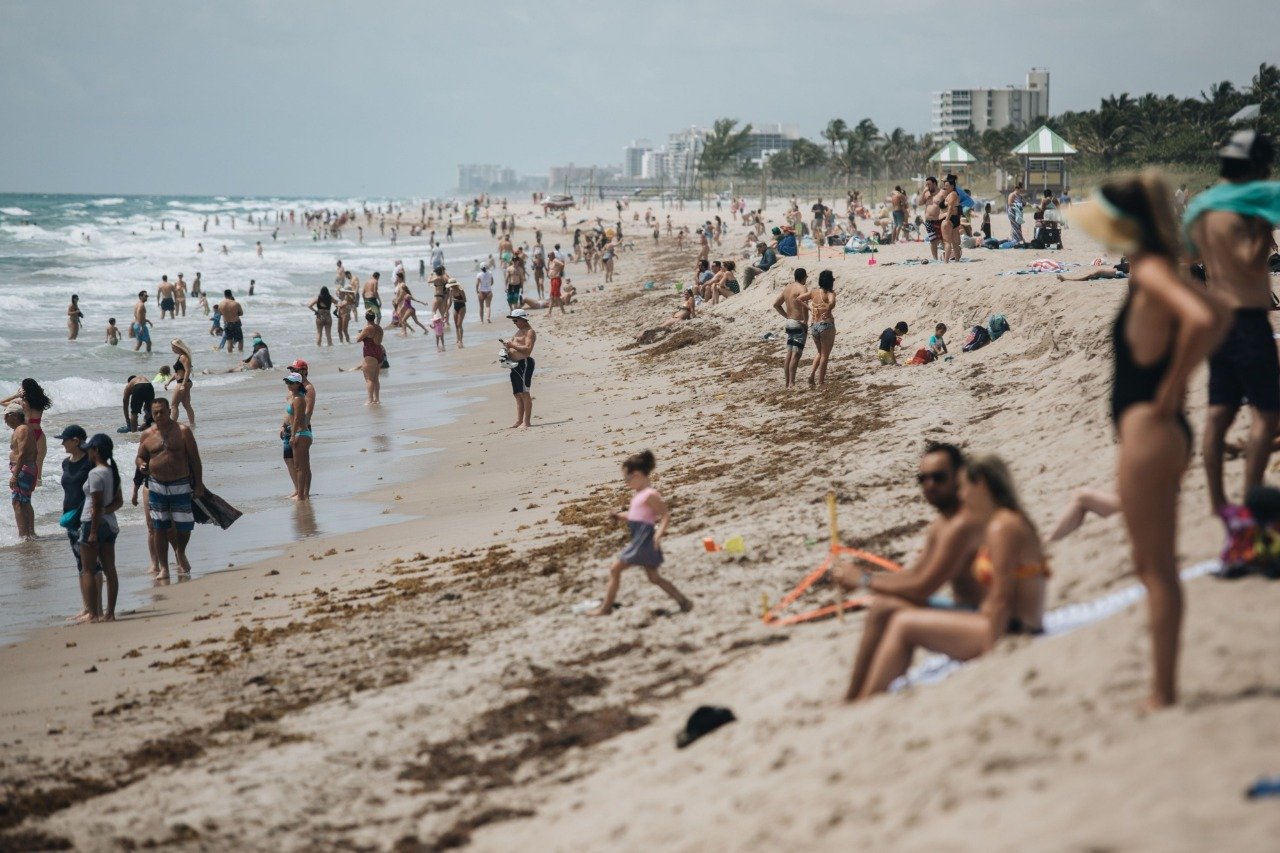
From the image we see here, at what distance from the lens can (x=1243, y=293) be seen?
5.66m

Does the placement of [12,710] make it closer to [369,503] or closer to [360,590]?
[360,590]

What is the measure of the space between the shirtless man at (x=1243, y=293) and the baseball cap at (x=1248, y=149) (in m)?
0.01

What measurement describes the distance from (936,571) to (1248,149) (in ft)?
7.35

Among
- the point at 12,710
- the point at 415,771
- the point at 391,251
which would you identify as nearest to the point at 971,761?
the point at 415,771

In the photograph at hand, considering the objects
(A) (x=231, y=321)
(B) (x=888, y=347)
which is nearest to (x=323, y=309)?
(A) (x=231, y=321)

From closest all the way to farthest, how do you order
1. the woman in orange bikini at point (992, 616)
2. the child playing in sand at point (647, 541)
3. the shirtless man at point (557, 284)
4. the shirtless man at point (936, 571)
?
the woman in orange bikini at point (992, 616) < the shirtless man at point (936, 571) < the child playing in sand at point (647, 541) < the shirtless man at point (557, 284)

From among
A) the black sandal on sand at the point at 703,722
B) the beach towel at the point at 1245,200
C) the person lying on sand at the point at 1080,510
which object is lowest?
the black sandal on sand at the point at 703,722

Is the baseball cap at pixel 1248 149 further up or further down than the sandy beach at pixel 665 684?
further up

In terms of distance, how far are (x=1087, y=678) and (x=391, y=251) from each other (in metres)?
74.3

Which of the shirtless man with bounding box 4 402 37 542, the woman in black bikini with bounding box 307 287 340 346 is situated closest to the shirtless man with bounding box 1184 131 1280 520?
the shirtless man with bounding box 4 402 37 542

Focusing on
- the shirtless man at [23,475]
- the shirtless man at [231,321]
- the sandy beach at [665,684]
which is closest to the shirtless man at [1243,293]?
the sandy beach at [665,684]

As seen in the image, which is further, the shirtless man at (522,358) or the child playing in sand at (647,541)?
the shirtless man at (522,358)

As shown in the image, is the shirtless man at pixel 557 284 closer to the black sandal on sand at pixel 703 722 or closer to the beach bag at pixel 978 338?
the beach bag at pixel 978 338

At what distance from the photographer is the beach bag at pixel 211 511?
34.8ft
